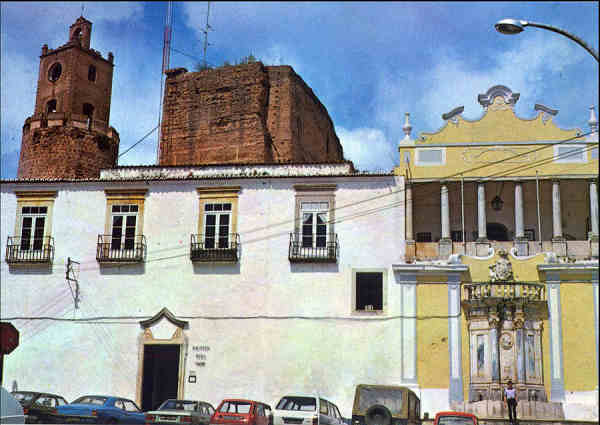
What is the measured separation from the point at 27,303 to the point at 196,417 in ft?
43.4

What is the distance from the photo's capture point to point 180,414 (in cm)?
2759

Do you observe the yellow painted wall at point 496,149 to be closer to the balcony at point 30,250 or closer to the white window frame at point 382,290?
the white window frame at point 382,290

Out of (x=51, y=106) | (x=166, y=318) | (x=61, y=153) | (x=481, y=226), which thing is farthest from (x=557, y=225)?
(x=51, y=106)

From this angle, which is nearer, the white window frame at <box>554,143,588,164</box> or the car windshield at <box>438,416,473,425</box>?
the car windshield at <box>438,416,473,425</box>

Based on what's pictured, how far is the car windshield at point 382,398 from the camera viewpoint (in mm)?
29500

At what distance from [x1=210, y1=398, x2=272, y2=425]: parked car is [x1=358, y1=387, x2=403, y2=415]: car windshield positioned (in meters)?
3.54

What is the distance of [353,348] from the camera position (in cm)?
3525

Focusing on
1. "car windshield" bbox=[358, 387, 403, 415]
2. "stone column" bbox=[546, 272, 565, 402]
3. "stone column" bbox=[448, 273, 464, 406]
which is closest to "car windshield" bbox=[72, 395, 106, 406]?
"car windshield" bbox=[358, 387, 403, 415]

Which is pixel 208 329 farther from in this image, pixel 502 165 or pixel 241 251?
pixel 502 165

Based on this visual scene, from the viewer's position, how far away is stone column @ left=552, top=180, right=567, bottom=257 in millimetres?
35594

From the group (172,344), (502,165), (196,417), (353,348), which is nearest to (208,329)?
(172,344)

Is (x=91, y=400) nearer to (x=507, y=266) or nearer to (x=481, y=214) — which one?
(x=507, y=266)

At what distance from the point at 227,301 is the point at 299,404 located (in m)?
9.78

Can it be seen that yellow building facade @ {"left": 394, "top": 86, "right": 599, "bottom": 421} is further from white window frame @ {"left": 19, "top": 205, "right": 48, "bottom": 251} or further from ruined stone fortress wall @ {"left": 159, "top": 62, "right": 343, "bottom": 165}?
white window frame @ {"left": 19, "top": 205, "right": 48, "bottom": 251}
